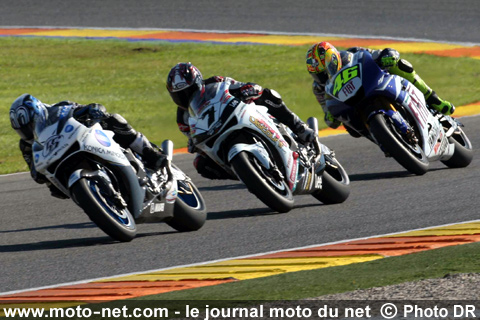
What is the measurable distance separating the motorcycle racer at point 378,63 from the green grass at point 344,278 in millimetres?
4409

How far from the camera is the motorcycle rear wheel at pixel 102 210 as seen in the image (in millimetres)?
7801

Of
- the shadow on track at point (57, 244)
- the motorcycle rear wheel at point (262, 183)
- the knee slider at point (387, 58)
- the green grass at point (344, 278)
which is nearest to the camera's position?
the green grass at point (344, 278)

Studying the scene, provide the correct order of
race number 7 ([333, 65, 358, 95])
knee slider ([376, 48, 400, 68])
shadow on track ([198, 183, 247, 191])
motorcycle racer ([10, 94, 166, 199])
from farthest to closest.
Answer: shadow on track ([198, 183, 247, 191]), knee slider ([376, 48, 400, 68]), race number 7 ([333, 65, 358, 95]), motorcycle racer ([10, 94, 166, 199])

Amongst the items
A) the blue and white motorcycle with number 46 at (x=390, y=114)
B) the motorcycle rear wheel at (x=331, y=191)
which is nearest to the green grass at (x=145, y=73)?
the blue and white motorcycle with number 46 at (x=390, y=114)

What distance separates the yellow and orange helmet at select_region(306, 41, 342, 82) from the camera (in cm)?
1130

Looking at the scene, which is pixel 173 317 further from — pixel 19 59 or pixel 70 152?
pixel 19 59

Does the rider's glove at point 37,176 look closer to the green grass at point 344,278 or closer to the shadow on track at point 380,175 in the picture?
the green grass at point 344,278

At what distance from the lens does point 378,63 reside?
1130 cm

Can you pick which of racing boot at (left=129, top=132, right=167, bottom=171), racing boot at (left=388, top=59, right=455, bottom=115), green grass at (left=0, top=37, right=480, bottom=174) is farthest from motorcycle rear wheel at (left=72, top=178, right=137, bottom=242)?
green grass at (left=0, top=37, right=480, bottom=174)

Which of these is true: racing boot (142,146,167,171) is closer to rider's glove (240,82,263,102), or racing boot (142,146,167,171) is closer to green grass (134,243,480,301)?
rider's glove (240,82,263,102)

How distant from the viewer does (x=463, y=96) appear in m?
17.1

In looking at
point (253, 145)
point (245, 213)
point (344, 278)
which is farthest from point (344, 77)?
point (344, 278)

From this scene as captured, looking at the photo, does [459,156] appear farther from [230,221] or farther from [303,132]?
[230,221]

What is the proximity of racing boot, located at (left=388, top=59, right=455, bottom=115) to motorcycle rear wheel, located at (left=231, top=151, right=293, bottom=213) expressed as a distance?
113 inches
